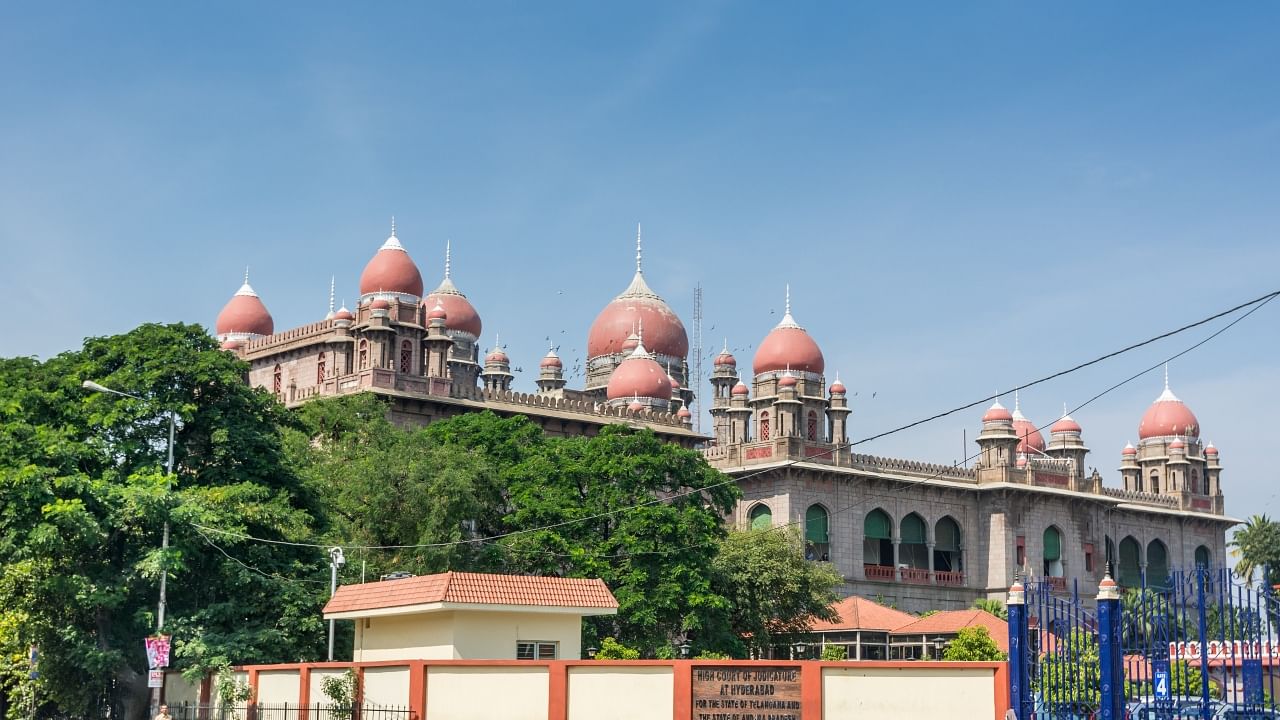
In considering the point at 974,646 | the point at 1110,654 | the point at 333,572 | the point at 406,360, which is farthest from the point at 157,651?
the point at 406,360

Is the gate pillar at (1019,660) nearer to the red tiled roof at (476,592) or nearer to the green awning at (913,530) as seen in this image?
the red tiled roof at (476,592)

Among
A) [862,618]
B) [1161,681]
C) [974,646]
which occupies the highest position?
[862,618]

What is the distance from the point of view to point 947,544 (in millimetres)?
59812

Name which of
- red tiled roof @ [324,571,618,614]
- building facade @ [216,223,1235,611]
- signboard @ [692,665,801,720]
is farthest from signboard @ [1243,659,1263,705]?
building facade @ [216,223,1235,611]

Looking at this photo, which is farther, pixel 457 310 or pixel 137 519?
pixel 457 310

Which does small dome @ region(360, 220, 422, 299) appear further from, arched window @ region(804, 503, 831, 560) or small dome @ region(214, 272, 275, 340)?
arched window @ region(804, 503, 831, 560)

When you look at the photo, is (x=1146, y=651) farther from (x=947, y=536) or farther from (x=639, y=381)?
(x=947, y=536)

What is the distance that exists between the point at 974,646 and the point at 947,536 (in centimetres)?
2028

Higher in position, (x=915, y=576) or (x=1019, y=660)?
(x=915, y=576)

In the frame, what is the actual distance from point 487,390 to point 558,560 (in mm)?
14034

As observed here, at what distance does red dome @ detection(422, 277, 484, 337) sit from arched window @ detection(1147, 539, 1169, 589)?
29396mm

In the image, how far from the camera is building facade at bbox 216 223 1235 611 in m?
49.1

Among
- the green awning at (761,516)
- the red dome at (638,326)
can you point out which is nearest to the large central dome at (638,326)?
the red dome at (638,326)

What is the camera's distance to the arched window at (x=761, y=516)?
180 feet
